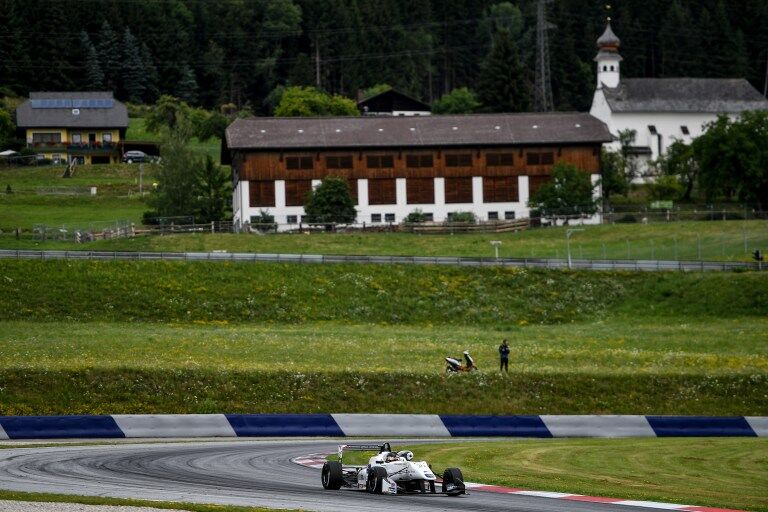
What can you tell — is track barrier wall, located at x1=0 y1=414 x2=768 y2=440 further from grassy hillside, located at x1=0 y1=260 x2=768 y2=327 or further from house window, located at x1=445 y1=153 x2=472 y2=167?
house window, located at x1=445 y1=153 x2=472 y2=167

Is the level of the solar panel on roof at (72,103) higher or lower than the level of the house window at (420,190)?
higher

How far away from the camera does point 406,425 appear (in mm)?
42125

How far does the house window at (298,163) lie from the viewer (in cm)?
10675

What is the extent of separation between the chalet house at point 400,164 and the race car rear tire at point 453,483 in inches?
3102

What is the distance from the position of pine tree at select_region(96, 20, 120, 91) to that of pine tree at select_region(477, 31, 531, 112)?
52.5 metres

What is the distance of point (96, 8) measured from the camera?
190375mm

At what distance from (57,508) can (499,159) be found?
8752cm

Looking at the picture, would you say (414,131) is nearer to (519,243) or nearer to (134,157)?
(519,243)

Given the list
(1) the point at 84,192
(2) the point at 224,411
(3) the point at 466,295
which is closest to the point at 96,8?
(1) the point at 84,192

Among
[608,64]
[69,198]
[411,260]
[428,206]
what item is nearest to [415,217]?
[428,206]

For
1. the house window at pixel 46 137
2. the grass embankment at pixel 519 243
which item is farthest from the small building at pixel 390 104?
the grass embankment at pixel 519 243

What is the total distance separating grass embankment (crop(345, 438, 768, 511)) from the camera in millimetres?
27344

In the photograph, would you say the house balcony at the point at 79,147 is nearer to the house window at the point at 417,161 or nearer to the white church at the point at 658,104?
the house window at the point at 417,161

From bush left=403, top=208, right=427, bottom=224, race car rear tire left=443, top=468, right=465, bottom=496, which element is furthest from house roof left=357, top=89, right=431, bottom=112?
race car rear tire left=443, top=468, right=465, bottom=496
